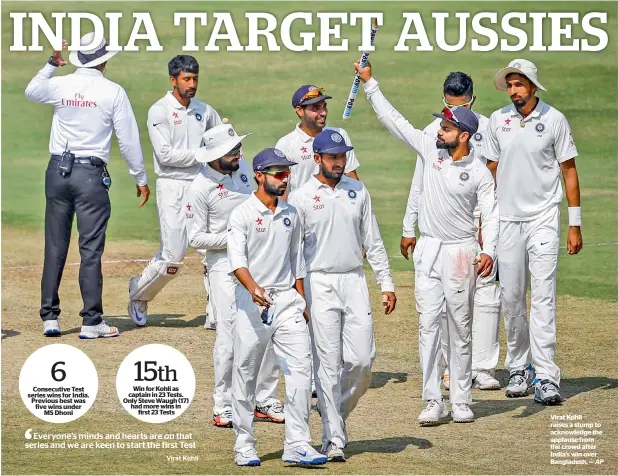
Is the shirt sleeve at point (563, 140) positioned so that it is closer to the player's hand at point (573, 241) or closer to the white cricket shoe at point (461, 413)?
the player's hand at point (573, 241)

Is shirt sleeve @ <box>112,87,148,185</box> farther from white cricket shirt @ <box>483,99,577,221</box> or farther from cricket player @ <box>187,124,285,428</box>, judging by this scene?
white cricket shirt @ <box>483,99,577,221</box>

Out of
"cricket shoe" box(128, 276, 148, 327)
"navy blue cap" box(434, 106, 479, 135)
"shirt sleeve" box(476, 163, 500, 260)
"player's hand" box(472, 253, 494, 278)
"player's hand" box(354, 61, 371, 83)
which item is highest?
"player's hand" box(354, 61, 371, 83)

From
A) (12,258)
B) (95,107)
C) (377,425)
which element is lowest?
(377,425)

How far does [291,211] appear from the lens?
41.1ft

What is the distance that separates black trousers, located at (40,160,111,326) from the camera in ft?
52.9

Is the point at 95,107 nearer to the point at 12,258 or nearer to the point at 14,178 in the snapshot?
the point at 12,258

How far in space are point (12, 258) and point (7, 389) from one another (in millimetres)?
6212

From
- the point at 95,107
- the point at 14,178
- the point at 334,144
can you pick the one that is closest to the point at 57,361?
the point at 95,107

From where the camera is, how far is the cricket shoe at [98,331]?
16.3m

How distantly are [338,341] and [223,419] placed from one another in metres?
1.52

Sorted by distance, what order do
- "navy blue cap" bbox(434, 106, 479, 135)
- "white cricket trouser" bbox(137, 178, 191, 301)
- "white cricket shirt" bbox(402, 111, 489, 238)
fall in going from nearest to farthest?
"navy blue cap" bbox(434, 106, 479, 135) → "white cricket shirt" bbox(402, 111, 489, 238) → "white cricket trouser" bbox(137, 178, 191, 301)

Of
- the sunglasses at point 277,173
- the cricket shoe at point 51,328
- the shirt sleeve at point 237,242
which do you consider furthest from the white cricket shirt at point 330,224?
the cricket shoe at point 51,328

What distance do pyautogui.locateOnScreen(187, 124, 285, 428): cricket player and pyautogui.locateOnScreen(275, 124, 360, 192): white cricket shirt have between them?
0.84m

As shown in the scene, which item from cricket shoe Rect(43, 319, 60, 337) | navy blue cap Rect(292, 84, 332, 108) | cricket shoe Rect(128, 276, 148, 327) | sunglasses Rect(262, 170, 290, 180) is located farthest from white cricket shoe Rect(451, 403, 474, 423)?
cricket shoe Rect(43, 319, 60, 337)
